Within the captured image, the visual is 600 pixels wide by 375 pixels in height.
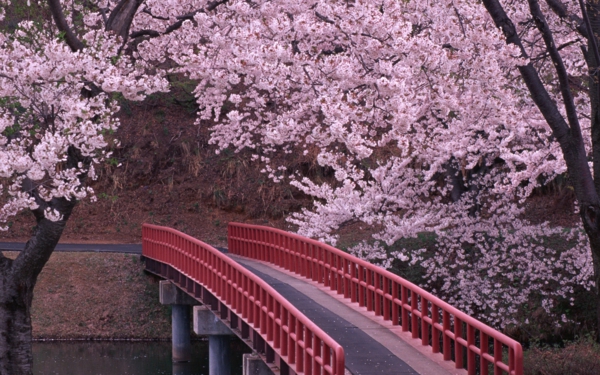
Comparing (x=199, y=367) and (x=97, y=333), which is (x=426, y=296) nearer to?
(x=199, y=367)

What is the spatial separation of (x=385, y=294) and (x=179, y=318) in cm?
1122

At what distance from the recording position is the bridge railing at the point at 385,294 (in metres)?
9.84

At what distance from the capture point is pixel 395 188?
61.4 feet

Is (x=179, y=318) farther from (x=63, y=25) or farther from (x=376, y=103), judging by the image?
(x=376, y=103)

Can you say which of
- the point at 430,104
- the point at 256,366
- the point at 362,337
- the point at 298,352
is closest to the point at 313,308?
the point at 256,366

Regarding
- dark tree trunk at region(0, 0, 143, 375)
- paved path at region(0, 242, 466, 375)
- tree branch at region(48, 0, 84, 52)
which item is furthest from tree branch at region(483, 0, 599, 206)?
dark tree trunk at region(0, 0, 143, 375)

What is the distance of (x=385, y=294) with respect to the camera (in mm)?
13305

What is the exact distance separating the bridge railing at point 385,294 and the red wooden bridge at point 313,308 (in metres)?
0.02

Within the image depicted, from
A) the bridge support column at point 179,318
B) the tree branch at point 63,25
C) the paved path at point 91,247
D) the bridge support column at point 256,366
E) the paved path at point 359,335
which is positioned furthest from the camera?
the paved path at point 91,247

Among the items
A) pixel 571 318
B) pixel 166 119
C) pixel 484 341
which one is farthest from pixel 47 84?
pixel 166 119

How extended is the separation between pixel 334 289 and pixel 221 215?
1753cm

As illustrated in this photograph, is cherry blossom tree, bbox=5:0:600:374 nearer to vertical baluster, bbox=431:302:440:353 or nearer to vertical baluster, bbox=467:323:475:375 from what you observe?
vertical baluster, bbox=431:302:440:353

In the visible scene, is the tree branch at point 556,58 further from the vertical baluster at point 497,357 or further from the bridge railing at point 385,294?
the vertical baluster at point 497,357

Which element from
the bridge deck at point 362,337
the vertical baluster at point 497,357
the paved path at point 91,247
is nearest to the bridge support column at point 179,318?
the paved path at point 91,247
